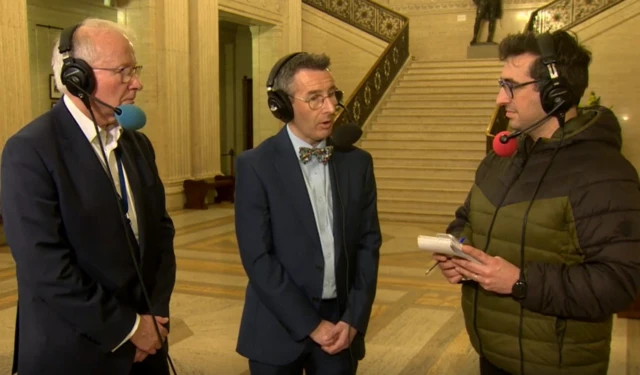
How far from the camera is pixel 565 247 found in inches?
72.5

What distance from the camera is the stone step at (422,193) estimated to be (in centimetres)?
1020

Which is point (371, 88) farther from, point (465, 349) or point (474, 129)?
point (465, 349)

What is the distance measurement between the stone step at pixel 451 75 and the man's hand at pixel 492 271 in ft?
41.5

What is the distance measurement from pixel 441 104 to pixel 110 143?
11375mm

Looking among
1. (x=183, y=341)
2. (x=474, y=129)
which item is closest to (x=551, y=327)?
(x=183, y=341)

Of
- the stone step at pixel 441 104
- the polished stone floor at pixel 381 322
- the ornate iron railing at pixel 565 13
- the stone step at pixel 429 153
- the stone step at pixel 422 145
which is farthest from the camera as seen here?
the ornate iron railing at pixel 565 13

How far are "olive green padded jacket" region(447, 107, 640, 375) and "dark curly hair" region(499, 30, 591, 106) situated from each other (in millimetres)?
117

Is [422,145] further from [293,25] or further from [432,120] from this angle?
[293,25]

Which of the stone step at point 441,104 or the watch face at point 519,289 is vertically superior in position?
the stone step at point 441,104

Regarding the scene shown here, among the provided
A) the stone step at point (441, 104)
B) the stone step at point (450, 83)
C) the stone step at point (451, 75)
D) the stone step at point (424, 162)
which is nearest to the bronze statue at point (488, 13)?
the stone step at point (451, 75)

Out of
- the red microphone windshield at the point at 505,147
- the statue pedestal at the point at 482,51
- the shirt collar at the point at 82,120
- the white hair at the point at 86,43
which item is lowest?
the red microphone windshield at the point at 505,147

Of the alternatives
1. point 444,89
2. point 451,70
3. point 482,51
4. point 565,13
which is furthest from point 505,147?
point 482,51

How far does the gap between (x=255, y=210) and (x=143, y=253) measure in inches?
16.8

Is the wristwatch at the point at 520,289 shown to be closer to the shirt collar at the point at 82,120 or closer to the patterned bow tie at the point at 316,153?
the patterned bow tie at the point at 316,153
